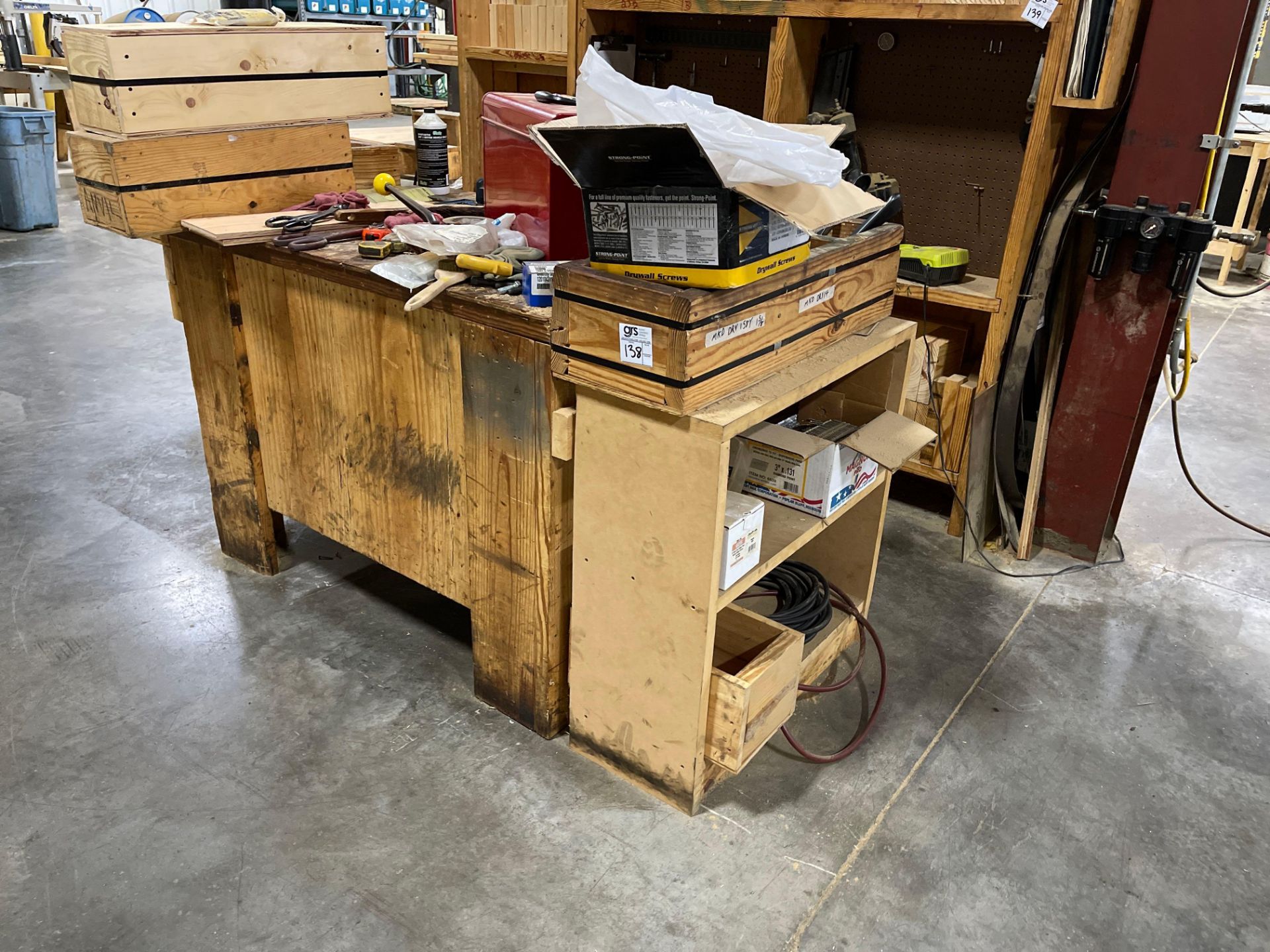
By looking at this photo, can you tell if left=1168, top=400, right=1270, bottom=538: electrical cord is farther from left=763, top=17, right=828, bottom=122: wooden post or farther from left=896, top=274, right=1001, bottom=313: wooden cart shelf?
left=763, top=17, right=828, bottom=122: wooden post

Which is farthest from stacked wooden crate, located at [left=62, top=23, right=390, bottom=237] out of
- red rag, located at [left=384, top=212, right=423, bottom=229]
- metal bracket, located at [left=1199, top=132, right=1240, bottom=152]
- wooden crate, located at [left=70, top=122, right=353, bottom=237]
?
metal bracket, located at [left=1199, top=132, right=1240, bottom=152]

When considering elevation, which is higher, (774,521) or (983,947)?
(774,521)

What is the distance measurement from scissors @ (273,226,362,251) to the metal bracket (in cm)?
195

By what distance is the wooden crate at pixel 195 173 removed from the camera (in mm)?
1899

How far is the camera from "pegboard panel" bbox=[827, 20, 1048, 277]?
2645mm

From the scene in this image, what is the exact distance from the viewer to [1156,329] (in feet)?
7.81

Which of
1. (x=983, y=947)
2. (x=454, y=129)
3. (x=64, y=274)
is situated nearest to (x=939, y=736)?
(x=983, y=947)

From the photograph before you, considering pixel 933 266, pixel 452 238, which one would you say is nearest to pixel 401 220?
pixel 452 238

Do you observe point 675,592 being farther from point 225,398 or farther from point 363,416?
point 225,398

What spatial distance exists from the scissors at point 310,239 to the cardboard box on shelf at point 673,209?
692 mm

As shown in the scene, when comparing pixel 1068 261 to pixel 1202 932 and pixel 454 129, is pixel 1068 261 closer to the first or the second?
pixel 1202 932

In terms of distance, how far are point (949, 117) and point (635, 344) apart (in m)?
1.87

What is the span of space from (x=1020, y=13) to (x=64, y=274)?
500 centimetres

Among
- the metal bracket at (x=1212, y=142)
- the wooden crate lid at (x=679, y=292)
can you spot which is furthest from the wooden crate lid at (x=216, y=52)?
the metal bracket at (x=1212, y=142)
